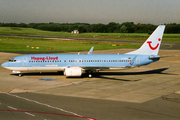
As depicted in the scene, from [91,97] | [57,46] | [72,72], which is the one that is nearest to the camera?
[91,97]

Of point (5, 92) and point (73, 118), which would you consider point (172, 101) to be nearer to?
point (73, 118)

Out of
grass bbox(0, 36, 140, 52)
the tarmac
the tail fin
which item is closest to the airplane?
the tail fin

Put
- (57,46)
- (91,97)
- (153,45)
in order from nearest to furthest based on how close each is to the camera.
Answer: (91,97)
(153,45)
(57,46)

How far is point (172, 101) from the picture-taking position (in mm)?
26453

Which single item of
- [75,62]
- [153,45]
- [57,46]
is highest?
[153,45]

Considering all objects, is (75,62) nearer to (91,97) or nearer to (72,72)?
(72,72)

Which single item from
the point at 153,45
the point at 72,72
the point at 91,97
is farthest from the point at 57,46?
the point at 91,97

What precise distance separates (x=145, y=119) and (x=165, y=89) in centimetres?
1297

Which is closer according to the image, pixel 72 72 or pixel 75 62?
pixel 72 72

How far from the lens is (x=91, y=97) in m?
28.2

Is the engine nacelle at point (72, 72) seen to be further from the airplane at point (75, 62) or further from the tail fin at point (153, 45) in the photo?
the tail fin at point (153, 45)

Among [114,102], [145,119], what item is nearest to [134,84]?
[114,102]

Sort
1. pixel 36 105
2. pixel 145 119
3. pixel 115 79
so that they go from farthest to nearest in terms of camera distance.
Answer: pixel 115 79 → pixel 36 105 → pixel 145 119

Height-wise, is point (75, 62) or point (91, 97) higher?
point (75, 62)
